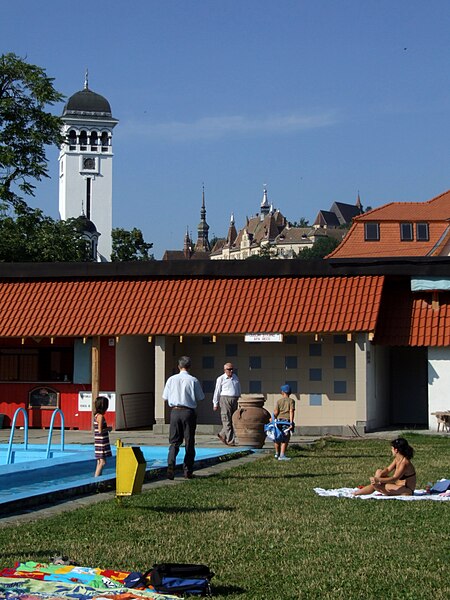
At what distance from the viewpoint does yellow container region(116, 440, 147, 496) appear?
12.1 meters

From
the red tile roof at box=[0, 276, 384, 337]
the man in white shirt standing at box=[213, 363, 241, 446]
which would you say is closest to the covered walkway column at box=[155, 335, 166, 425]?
the red tile roof at box=[0, 276, 384, 337]

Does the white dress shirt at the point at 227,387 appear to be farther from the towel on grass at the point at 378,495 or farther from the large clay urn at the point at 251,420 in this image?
the towel on grass at the point at 378,495

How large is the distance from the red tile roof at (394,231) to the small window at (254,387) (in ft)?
144

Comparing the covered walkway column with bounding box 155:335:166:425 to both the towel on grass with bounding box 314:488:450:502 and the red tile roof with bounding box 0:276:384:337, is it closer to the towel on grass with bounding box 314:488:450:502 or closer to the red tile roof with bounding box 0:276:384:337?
the red tile roof with bounding box 0:276:384:337

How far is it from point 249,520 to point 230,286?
17.4 m

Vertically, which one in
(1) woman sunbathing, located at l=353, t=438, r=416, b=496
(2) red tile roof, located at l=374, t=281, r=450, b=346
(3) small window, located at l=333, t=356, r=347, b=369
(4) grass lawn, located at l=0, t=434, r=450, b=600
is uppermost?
(2) red tile roof, located at l=374, t=281, r=450, b=346

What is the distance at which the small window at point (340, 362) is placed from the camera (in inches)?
1088

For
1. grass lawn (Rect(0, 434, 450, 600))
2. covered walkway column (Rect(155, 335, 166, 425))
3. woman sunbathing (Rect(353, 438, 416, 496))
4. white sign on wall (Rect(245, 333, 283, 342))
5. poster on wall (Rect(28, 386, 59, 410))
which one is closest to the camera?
grass lawn (Rect(0, 434, 450, 600))

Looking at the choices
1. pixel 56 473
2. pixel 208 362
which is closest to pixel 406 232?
pixel 208 362

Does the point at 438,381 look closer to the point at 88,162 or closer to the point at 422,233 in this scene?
the point at 422,233

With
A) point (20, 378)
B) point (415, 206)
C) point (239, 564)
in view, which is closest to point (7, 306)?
point (20, 378)

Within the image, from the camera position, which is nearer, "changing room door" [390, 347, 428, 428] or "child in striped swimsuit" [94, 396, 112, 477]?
"child in striped swimsuit" [94, 396, 112, 477]

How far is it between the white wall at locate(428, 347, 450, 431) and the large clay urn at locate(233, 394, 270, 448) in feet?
23.3

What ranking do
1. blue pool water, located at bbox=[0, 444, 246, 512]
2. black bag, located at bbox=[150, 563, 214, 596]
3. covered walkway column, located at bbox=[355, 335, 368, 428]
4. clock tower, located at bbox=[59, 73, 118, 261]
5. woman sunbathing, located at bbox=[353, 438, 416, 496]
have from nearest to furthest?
1. black bag, located at bbox=[150, 563, 214, 596]
2. blue pool water, located at bbox=[0, 444, 246, 512]
3. woman sunbathing, located at bbox=[353, 438, 416, 496]
4. covered walkway column, located at bbox=[355, 335, 368, 428]
5. clock tower, located at bbox=[59, 73, 118, 261]
